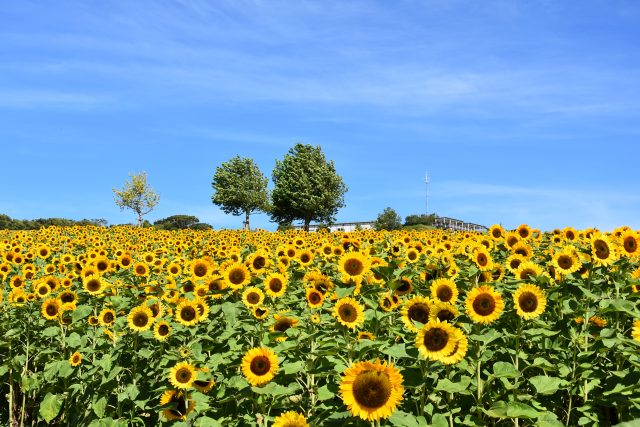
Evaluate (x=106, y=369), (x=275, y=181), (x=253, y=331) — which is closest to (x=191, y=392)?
(x=253, y=331)

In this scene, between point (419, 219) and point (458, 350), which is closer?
point (458, 350)

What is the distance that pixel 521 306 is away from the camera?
5367 mm

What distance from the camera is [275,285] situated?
6836 mm

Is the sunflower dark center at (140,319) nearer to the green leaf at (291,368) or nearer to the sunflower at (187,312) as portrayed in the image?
the sunflower at (187,312)

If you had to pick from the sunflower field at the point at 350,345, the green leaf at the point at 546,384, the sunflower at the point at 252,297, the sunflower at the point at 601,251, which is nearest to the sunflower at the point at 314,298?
the sunflower field at the point at 350,345

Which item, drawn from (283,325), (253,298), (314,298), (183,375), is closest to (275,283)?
Answer: (253,298)

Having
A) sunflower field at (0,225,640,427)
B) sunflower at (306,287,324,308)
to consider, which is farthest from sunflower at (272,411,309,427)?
sunflower at (306,287,324,308)

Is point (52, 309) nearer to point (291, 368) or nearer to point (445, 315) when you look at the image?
point (291, 368)

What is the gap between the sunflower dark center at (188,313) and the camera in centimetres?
659

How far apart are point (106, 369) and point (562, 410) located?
5.15 meters

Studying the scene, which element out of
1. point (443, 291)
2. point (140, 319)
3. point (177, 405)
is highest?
point (443, 291)

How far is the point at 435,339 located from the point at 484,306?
116 centimetres

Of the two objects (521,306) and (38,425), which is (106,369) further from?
(521,306)

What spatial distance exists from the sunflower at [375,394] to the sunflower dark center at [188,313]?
348cm
